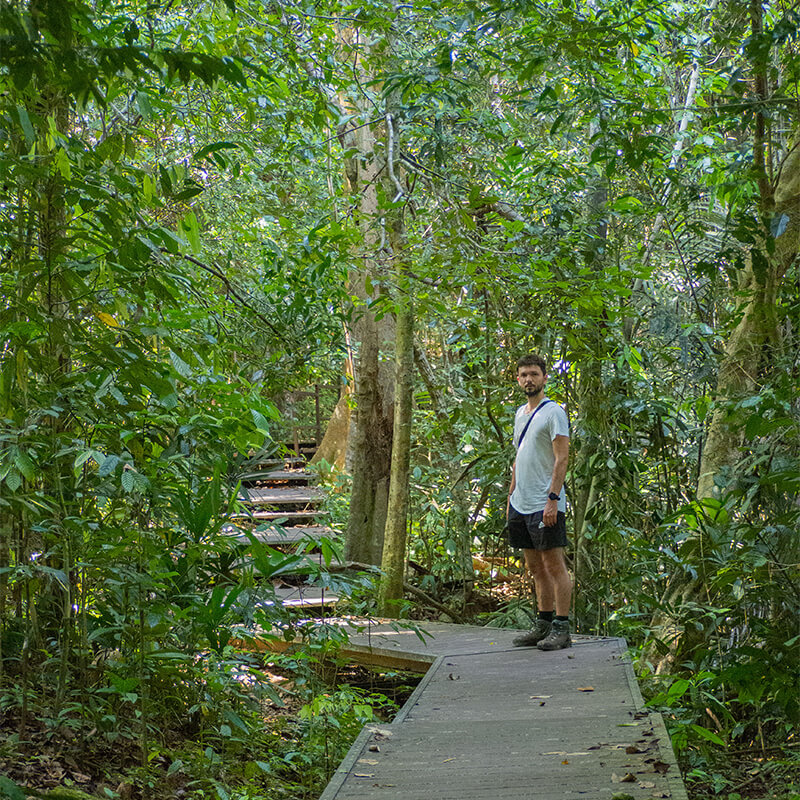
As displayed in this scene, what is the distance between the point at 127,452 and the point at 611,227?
540 centimetres

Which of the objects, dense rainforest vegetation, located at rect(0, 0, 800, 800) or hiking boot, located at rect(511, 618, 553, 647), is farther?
hiking boot, located at rect(511, 618, 553, 647)

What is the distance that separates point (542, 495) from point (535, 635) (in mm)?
1093

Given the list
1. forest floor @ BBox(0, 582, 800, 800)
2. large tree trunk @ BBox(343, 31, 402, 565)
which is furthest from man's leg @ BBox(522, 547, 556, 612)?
large tree trunk @ BBox(343, 31, 402, 565)

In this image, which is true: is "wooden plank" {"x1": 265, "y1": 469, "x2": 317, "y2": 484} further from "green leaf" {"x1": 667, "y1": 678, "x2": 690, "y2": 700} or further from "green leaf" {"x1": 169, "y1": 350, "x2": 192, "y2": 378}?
"green leaf" {"x1": 169, "y1": 350, "x2": 192, "y2": 378}

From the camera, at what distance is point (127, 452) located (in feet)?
10.8

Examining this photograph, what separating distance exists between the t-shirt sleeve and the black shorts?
0.52 m

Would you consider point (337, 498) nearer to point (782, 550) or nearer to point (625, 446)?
point (625, 446)

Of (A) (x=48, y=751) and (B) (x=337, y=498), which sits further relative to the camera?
(B) (x=337, y=498)

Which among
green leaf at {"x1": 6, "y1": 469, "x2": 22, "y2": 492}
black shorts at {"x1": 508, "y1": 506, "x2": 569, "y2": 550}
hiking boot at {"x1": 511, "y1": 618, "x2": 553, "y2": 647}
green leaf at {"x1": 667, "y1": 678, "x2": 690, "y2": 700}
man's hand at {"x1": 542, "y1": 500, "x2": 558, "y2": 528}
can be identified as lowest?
hiking boot at {"x1": 511, "y1": 618, "x2": 553, "y2": 647}

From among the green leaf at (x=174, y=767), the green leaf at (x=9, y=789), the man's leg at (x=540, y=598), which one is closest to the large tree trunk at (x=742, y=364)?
the man's leg at (x=540, y=598)

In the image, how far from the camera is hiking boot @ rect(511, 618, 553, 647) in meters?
5.82

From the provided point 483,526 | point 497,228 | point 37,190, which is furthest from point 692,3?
point 37,190

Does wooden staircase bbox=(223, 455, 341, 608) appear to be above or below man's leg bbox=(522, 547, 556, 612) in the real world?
below

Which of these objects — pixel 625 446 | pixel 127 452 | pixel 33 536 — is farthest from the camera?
pixel 625 446
